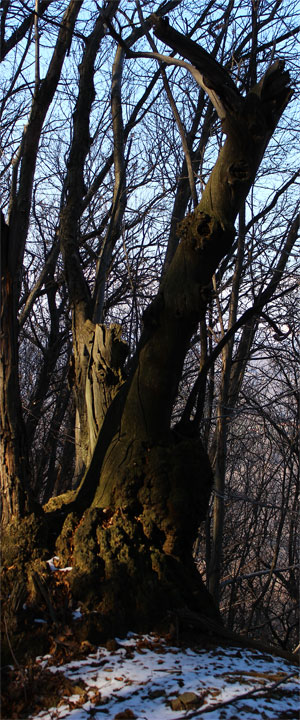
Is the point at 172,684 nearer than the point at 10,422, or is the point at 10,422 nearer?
the point at 172,684

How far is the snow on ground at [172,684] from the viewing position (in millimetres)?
1759

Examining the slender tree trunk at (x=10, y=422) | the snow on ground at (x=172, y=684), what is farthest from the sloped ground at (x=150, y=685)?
the slender tree trunk at (x=10, y=422)

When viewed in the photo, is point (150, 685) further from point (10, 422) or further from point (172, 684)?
point (10, 422)

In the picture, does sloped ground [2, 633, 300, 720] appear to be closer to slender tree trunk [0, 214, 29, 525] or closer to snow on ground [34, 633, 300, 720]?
snow on ground [34, 633, 300, 720]

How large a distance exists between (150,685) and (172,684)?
0.08 metres

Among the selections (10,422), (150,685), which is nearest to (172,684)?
(150,685)

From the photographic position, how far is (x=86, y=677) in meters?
1.98

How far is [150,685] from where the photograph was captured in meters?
1.91

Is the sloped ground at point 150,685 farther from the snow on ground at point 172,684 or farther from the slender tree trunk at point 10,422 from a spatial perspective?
the slender tree trunk at point 10,422

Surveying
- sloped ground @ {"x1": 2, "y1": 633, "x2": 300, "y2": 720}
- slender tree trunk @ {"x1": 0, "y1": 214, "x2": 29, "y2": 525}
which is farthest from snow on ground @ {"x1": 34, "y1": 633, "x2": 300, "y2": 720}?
slender tree trunk @ {"x1": 0, "y1": 214, "x2": 29, "y2": 525}

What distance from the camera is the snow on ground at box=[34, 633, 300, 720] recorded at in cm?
176

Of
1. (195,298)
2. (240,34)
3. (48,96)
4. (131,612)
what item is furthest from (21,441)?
(240,34)

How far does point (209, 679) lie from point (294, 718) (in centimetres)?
34

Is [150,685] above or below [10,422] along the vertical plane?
below
